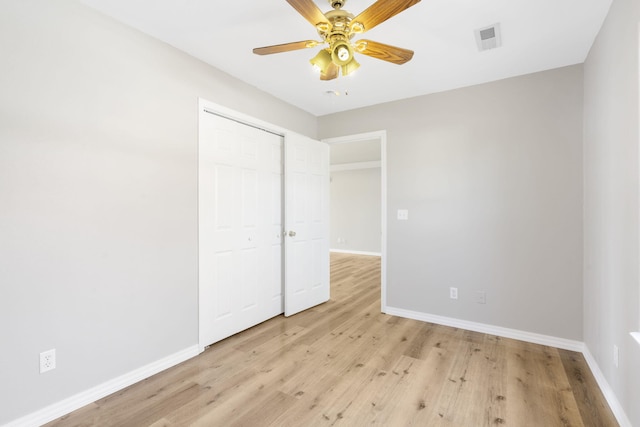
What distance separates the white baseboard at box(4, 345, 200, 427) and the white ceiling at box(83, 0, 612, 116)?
97.6 inches

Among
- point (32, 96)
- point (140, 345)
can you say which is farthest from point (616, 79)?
point (140, 345)

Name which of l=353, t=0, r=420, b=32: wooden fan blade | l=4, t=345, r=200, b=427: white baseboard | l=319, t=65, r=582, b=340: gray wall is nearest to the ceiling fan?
l=353, t=0, r=420, b=32: wooden fan blade

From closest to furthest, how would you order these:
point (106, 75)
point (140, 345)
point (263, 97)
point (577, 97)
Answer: point (106, 75), point (140, 345), point (577, 97), point (263, 97)

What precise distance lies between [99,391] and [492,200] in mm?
3593

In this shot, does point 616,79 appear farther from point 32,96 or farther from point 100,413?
point 100,413

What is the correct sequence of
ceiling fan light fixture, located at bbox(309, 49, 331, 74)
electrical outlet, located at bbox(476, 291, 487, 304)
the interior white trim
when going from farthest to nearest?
the interior white trim → electrical outlet, located at bbox(476, 291, 487, 304) → ceiling fan light fixture, located at bbox(309, 49, 331, 74)

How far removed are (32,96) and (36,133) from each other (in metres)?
0.21

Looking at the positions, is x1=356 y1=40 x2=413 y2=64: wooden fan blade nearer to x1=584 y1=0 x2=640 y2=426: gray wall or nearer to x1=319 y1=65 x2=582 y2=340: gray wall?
x1=584 y1=0 x2=640 y2=426: gray wall

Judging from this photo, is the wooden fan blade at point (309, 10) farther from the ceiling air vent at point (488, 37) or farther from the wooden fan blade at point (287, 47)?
the ceiling air vent at point (488, 37)

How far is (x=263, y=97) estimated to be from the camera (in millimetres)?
3250

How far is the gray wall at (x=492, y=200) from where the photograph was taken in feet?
8.77

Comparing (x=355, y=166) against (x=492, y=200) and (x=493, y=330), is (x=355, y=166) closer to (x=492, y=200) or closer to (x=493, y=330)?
(x=492, y=200)

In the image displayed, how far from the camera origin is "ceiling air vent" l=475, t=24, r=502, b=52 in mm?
2141

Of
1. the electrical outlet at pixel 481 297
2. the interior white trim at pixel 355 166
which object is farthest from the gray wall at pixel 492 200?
the interior white trim at pixel 355 166
